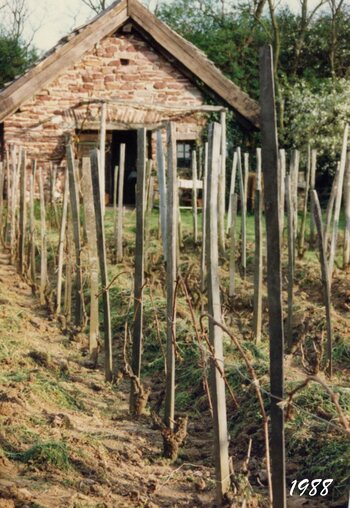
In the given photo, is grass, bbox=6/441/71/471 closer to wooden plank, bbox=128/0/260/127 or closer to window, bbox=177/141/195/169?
wooden plank, bbox=128/0/260/127

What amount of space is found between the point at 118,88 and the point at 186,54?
4.48 ft

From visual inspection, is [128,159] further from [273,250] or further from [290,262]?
[273,250]

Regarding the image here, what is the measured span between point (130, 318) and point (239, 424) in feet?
7.79

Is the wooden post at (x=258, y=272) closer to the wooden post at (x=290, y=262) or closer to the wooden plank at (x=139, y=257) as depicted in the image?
the wooden post at (x=290, y=262)

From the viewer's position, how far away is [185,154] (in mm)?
15438

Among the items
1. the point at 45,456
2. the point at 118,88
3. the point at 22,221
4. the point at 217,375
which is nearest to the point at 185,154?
the point at 118,88

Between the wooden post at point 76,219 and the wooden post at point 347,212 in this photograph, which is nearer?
the wooden post at point 76,219

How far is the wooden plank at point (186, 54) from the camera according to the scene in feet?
45.4

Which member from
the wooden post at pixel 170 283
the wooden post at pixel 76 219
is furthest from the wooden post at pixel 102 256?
the wooden post at pixel 170 283

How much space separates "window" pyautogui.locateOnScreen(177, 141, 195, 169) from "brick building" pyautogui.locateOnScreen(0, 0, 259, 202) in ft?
1.38

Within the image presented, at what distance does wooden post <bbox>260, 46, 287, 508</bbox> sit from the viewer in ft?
9.00
